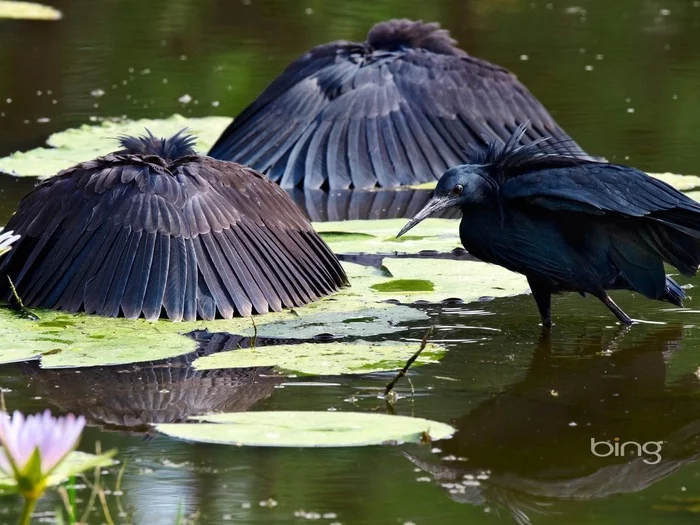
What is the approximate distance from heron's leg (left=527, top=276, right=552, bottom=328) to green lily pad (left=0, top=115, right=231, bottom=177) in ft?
10.2

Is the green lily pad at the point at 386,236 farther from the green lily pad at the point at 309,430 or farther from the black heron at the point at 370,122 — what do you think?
the green lily pad at the point at 309,430

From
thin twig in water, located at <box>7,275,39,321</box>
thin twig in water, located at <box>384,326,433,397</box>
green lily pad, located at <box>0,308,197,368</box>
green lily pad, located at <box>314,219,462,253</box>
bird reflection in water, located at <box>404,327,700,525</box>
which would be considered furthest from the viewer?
green lily pad, located at <box>314,219,462,253</box>

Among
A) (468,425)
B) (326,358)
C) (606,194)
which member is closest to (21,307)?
(326,358)

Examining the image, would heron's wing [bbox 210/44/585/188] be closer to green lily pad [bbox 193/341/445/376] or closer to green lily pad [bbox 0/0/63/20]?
green lily pad [bbox 193/341/445/376]

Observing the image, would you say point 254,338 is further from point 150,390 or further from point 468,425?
point 468,425

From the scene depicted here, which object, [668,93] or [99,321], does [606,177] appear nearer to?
[99,321]

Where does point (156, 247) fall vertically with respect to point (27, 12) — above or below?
above

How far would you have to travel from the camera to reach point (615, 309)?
17.6ft

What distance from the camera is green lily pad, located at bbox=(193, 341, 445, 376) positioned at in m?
4.66

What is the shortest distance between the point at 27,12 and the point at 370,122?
309 inches

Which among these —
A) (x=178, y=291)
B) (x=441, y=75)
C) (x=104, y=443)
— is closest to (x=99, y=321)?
(x=178, y=291)

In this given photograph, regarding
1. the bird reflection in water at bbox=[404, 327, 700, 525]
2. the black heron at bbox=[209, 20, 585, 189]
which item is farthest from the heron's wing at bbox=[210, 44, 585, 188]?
the bird reflection in water at bbox=[404, 327, 700, 525]

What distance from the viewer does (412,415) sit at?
14.0ft
